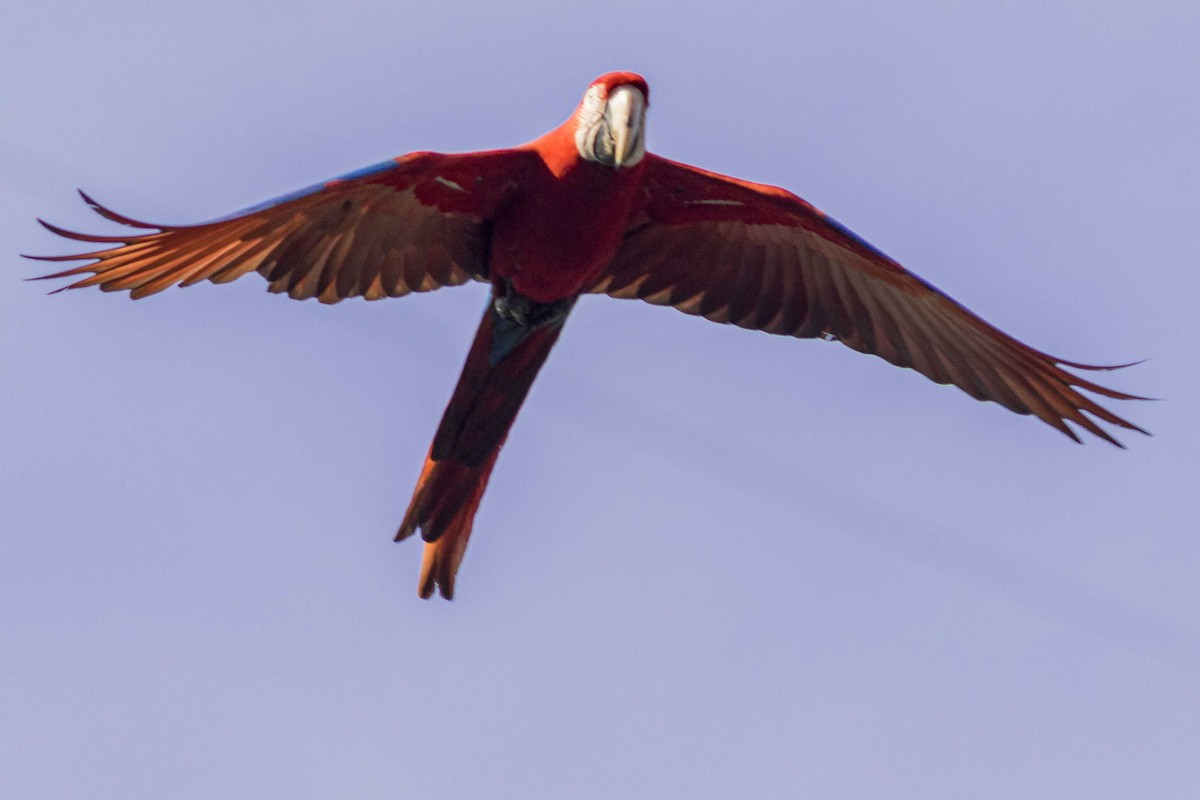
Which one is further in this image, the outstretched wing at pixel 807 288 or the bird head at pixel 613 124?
the outstretched wing at pixel 807 288

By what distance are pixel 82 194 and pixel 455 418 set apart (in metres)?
2.49

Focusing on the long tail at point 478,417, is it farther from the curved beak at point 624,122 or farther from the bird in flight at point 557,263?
the curved beak at point 624,122

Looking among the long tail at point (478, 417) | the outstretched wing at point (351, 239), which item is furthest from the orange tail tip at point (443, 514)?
the outstretched wing at point (351, 239)

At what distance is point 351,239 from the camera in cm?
751

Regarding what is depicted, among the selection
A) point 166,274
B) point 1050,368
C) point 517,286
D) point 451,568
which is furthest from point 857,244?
point 166,274

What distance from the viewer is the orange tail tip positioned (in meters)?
7.90

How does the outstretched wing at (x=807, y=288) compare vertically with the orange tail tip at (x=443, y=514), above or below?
above

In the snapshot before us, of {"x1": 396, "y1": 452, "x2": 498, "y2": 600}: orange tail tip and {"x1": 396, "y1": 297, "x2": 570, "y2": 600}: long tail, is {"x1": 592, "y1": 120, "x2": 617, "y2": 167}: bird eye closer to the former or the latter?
{"x1": 396, "y1": 297, "x2": 570, "y2": 600}: long tail

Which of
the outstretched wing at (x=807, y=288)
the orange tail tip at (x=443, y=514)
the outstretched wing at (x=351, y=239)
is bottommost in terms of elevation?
the orange tail tip at (x=443, y=514)

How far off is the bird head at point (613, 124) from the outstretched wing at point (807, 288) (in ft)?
2.03

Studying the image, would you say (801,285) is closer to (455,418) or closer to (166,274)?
(455,418)

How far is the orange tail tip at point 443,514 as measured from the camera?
311 inches

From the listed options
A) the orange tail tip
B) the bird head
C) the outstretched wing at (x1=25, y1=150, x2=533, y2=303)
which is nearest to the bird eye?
the bird head

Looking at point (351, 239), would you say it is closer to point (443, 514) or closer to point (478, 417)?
point (478, 417)
